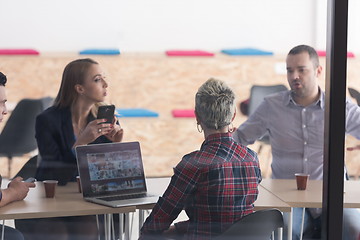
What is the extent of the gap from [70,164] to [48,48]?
514 millimetres

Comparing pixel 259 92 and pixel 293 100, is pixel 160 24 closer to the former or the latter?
pixel 259 92

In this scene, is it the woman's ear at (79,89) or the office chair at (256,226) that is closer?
the office chair at (256,226)

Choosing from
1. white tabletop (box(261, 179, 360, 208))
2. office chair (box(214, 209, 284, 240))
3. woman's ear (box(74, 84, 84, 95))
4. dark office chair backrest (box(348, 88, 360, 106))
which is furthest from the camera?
dark office chair backrest (box(348, 88, 360, 106))

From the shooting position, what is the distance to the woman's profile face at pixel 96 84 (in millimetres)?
3000

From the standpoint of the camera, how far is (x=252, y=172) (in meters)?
2.94

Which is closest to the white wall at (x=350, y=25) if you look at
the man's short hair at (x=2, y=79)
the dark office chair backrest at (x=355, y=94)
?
the dark office chair backrest at (x=355, y=94)

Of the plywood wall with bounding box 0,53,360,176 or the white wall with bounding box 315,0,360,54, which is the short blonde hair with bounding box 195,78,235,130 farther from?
the white wall with bounding box 315,0,360,54

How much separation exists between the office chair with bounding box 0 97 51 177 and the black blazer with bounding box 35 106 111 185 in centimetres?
3

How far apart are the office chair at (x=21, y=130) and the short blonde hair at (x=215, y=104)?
662 millimetres

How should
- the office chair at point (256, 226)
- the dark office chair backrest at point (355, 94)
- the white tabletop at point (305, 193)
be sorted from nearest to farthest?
the office chair at point (256, 226)
the white tabletop at point (305, 193)
the dark office chair backrest at point (355, 94)

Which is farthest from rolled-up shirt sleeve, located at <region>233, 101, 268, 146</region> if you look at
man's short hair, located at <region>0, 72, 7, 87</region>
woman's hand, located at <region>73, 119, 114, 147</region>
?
man's short hair, located at <region>0, 72, 7, 87</region>

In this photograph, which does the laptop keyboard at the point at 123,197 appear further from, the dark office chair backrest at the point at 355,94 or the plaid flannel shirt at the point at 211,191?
the dark office chair backrest at the point at 355,94

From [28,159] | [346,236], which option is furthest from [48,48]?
[346,236]

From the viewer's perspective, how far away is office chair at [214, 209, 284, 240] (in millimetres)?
2732
